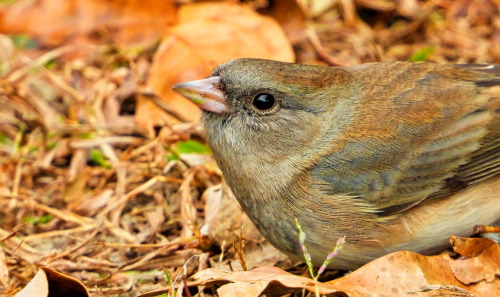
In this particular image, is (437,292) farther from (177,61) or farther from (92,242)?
(177,61)

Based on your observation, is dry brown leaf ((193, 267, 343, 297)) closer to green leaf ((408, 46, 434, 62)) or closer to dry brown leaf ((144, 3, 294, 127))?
dry brown leaf ((144, 3, 294, 127))

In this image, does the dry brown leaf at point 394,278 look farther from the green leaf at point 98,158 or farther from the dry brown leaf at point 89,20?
the dry brown leaf at point 89,20

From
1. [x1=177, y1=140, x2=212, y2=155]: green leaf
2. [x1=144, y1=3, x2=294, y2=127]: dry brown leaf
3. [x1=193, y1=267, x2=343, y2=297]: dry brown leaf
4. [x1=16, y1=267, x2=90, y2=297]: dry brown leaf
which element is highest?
[x1=144, y1=3, x2=294, y2=127]: dry brown leaf

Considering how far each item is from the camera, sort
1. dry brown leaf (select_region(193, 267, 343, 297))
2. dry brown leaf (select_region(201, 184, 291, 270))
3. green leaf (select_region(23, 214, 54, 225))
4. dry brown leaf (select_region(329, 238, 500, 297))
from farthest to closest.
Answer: green leaf (select_region(23, 214, 54, 225))
dry brown leaf (select_region(201, 184, 291, 270))
dry brown leaf (select_region(329, 238, 500, 297))
dry brown leaf (select_region(193, 267, 343, 297))

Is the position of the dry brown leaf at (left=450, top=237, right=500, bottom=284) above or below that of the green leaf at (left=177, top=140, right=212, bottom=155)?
below

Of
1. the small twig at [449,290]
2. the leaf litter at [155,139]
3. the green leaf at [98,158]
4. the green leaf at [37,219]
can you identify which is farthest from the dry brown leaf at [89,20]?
the small twig at [449,290]

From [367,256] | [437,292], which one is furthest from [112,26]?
[437,292]

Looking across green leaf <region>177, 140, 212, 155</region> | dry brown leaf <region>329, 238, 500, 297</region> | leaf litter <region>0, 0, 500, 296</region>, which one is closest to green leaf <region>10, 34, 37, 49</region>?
leaf litter <region>0, 0, 500, 296</region>
